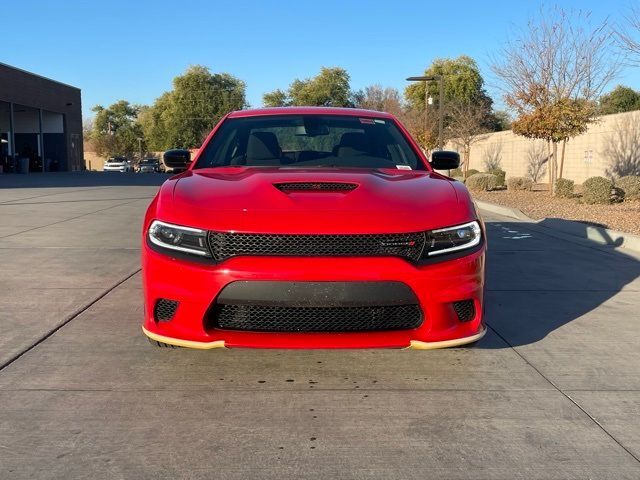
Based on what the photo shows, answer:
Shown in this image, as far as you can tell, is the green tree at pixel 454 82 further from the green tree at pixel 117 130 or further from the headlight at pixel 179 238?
the headlight at pixel 179 238

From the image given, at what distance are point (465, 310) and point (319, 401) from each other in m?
0.97

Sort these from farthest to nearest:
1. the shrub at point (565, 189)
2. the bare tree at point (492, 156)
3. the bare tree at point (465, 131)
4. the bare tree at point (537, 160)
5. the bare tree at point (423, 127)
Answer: the bare tree at point (423, 127), the bare tree at point (465, 131), the bare tree at point (492, 156), the bare tree at point (537, 160), the shrub at point (565, 189)

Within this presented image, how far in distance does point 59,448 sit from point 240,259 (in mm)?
1247

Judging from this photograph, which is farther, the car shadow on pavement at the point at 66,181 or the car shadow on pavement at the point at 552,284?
the car shadow on pavement at the point at 66,181

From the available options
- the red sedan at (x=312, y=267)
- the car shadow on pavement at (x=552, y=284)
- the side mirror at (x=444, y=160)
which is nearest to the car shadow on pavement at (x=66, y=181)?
the car shadow on pavement at (x=552, y=284)

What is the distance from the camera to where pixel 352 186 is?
150 inches

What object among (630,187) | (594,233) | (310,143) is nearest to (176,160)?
(310,143)

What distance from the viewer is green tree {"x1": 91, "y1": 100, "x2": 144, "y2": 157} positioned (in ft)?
282

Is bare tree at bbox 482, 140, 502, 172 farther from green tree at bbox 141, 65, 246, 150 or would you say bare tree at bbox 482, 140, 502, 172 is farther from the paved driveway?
green tree at bbox 141, 65, 246, 150

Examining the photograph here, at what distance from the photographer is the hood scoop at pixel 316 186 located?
3.78m

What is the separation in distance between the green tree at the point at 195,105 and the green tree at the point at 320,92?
14.8ft

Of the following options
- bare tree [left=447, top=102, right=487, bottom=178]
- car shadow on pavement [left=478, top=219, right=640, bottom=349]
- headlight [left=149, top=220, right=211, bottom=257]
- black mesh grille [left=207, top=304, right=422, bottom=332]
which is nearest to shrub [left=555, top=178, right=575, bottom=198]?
car shadow on pavement [left=478, top=219, right=640, bottom=349]

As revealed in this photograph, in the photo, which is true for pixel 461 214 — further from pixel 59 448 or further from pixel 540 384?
pixel 59 448

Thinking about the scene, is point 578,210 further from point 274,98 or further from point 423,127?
point 274,98
